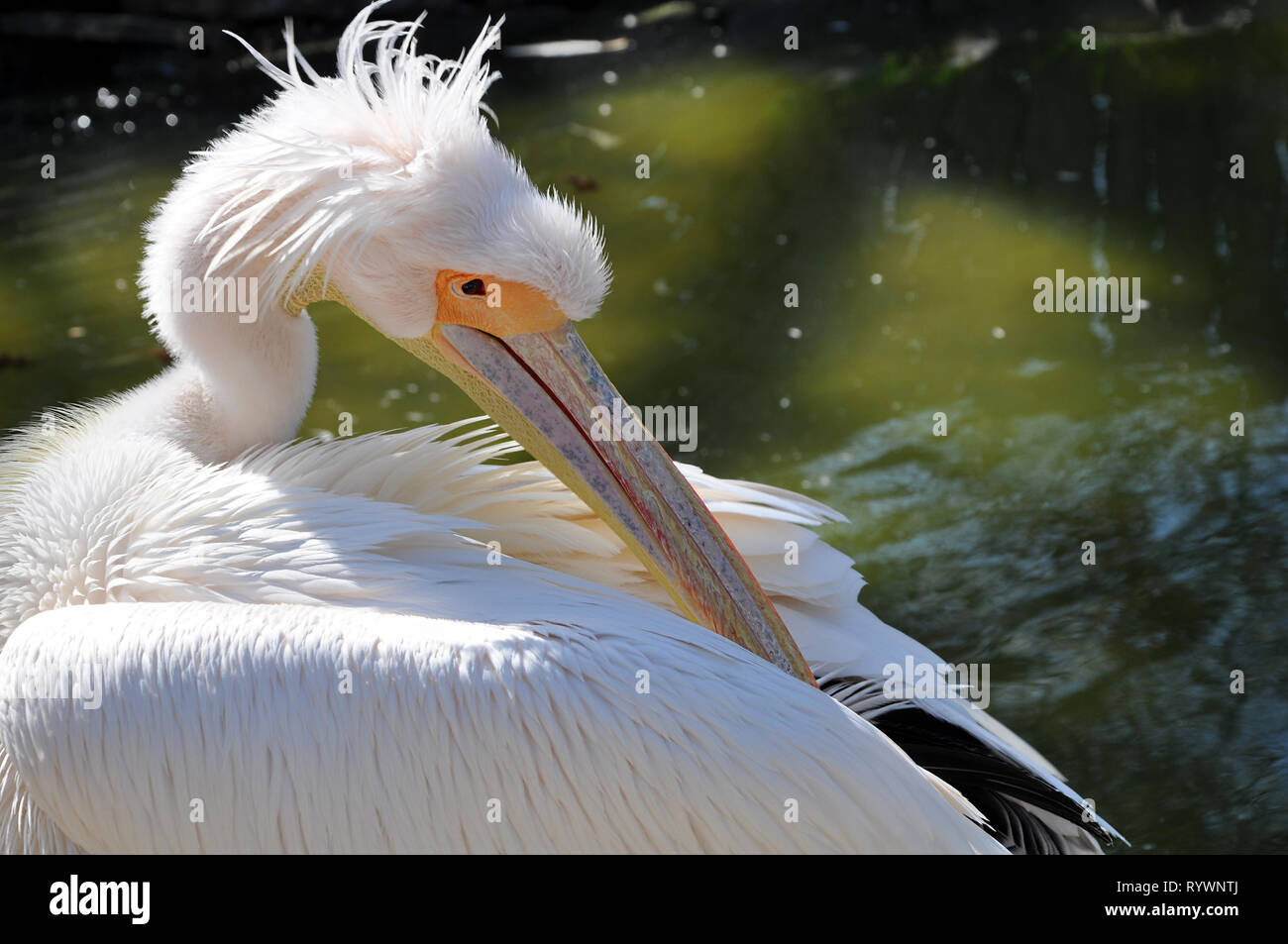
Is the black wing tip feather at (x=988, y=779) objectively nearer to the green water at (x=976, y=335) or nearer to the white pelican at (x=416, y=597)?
the white pelican at (x=416, y=597)

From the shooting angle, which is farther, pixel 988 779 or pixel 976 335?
pixel 976 335

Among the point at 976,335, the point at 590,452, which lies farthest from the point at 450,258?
the point at 976,335

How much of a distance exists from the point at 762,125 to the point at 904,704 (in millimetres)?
4702

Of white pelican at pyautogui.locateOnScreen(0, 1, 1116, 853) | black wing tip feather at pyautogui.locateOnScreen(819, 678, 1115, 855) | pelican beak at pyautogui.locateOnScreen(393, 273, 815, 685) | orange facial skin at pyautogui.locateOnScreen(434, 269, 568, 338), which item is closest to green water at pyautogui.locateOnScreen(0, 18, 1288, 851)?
black wing tip feather at pyautogui.locateOnScreen(819, 678, 1115, 855)

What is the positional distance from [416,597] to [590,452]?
405 mm

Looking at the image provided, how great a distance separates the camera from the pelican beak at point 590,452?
7.23ft

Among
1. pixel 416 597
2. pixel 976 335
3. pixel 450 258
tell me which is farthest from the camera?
pixel 976 335

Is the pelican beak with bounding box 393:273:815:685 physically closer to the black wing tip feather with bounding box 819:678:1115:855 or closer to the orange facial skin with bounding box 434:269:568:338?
the orange facial skin with bounding box 434:269:568:338

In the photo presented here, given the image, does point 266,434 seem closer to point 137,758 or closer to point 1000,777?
point 137,758

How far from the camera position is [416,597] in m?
2.05

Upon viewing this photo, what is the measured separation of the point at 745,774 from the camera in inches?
74.9

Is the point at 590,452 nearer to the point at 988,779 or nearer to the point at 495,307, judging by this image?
the point at 495,307

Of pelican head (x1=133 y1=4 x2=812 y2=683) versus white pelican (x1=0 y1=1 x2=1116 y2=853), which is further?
pelican head (x1=133 y1=4 x2=812 y2=683)

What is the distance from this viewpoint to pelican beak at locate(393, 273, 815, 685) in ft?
7.23
